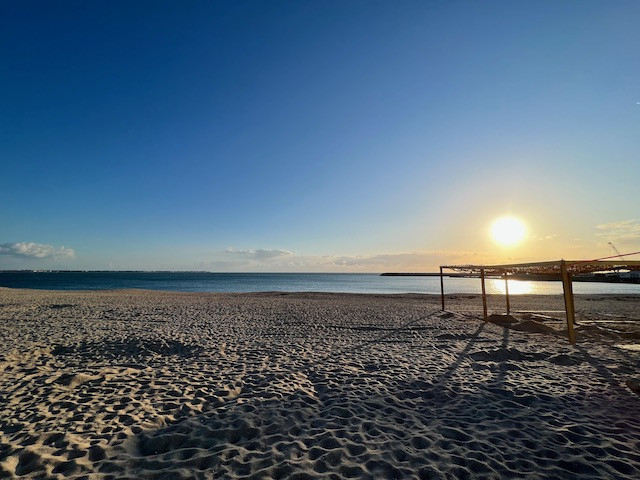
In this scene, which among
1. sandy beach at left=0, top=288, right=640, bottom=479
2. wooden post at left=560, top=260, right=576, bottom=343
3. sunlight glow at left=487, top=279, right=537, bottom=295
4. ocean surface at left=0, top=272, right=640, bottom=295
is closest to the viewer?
sandy beach at left=0, top=288, right=640, bottom=479

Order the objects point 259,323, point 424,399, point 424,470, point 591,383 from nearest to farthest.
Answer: point 424,470 → point 424,399 → point 591,383 → point 259,323

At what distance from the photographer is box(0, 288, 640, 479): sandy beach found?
3.69m

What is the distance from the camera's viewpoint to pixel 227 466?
11.9ft

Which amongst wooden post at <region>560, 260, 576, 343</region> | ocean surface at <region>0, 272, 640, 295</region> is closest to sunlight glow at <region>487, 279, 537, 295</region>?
ocean surface at <region>0, 272, 640, 295</region>

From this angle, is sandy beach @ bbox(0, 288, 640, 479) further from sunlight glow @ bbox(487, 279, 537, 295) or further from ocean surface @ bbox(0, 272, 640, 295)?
sunlight glow @ bbox(487, 279, 537, 295)

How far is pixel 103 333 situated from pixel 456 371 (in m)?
11.1

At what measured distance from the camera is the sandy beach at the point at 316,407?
3686mm

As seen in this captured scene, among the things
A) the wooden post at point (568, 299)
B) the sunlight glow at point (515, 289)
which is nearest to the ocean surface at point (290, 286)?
the sunlight glow at point (515, 289)

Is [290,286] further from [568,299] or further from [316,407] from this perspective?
[316,407]

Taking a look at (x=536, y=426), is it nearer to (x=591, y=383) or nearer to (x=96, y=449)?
(x=591, y=383)

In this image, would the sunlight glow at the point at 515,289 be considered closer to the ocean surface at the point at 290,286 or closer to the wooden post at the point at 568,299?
the ocean surface at the point at 290,286

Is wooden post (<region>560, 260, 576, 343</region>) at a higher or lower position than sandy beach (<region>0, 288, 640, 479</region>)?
higher

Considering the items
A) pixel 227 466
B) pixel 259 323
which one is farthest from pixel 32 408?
pixel 259 323

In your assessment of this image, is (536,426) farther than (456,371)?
No
